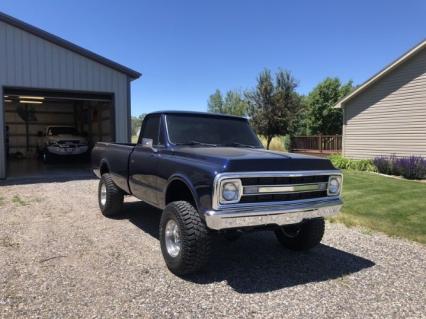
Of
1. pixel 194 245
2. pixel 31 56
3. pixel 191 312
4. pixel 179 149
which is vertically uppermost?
pixel 31 56

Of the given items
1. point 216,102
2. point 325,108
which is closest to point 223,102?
point 216,102

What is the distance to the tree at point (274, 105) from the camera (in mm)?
29922

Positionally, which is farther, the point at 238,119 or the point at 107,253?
the point at 238,119

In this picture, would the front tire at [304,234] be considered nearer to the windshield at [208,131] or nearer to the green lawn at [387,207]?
the windshield at [208,131]

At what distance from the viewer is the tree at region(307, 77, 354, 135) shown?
44.3 meters

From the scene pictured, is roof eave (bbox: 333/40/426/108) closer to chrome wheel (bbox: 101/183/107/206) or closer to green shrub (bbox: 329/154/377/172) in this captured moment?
green shrub (bbox: 329/154/377/172)

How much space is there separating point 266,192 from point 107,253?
253 cm

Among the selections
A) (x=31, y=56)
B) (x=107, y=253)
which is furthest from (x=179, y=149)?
(x=31, y=56)

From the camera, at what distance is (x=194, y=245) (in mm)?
4223

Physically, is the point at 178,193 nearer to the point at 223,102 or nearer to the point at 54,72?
the point at 54,72

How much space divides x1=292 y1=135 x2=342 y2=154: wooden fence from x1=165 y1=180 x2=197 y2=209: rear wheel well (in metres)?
20.9

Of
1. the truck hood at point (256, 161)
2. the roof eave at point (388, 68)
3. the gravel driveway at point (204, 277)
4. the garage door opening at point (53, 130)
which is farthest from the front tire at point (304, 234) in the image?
the roof eave at point (388, 68)

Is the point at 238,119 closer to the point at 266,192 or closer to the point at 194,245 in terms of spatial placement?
the point at 266,192

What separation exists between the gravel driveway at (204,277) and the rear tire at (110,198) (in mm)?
439
